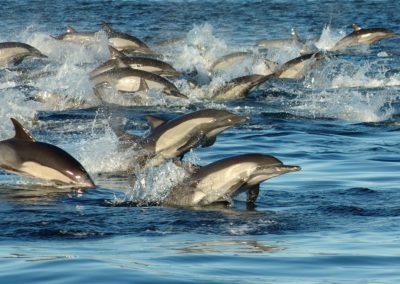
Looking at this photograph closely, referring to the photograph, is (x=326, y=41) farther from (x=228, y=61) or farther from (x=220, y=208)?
(x=220, y=208)

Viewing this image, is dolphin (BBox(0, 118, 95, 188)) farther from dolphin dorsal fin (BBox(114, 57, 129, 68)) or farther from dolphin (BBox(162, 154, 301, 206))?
dolphin dorsal fin (BBox(114, 57, 129, 68))

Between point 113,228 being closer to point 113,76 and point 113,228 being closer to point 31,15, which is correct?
point 113,76

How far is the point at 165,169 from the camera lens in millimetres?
12164

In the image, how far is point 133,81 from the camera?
21.1 metres

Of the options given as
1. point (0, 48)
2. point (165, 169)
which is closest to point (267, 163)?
point (165, 169)

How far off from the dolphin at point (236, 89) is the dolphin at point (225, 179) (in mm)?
9968

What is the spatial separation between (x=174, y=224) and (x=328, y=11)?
3547 centimetres

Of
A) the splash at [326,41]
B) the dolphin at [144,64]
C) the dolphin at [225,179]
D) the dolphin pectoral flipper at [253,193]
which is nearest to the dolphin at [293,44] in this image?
the splash at [326,41]

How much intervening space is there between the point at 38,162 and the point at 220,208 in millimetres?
1954

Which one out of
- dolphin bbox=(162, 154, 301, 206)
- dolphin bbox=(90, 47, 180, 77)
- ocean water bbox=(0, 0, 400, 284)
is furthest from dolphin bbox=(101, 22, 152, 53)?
dolphin bbox=(162, 154, 301, 206)

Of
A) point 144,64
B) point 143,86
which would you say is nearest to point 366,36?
point 144,64

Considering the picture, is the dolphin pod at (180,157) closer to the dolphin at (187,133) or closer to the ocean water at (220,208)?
the dolphin at (187,133)

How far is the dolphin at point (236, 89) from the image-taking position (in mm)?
21531

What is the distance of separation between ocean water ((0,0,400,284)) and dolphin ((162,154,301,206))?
18 cm
